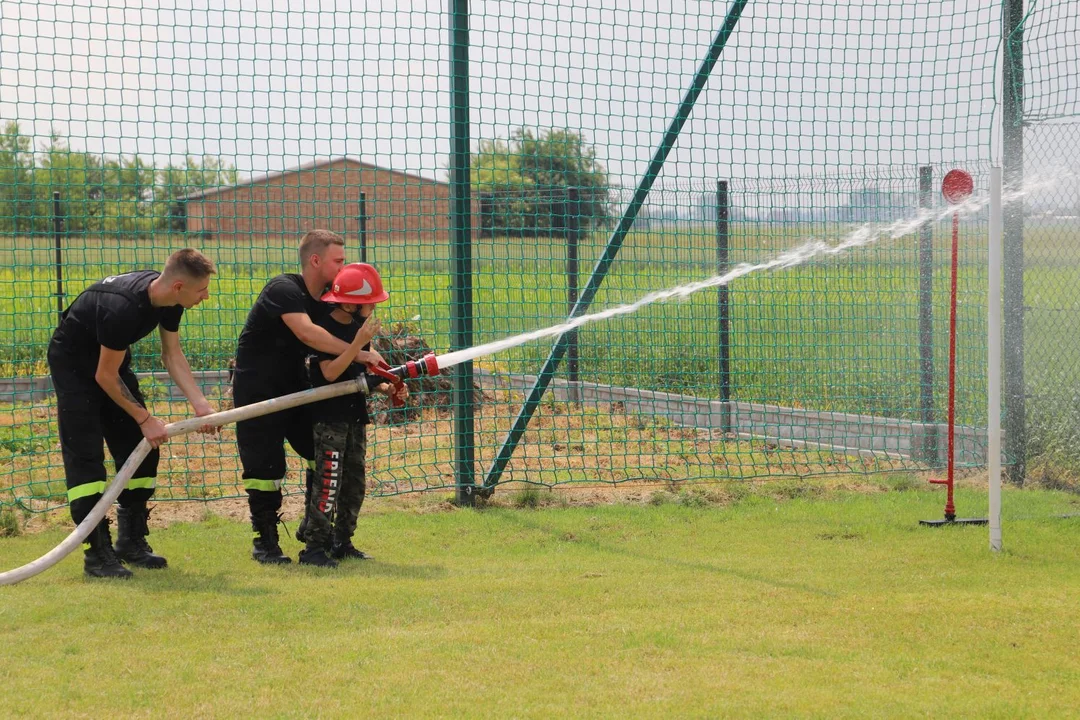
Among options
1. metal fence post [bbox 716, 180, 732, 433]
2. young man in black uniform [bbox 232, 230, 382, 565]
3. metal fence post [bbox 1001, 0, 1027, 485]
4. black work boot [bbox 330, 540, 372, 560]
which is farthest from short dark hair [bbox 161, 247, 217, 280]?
metal fence post [bbox 1001, 0, 1027, 485]

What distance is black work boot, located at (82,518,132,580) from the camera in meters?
5.49

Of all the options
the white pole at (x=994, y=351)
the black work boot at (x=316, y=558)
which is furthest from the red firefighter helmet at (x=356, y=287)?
the white pole at (x=994, y=351)

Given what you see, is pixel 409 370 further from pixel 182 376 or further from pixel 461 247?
pixel 461 247

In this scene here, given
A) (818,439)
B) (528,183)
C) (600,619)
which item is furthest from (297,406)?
(818,439)

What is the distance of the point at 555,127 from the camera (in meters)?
7.83

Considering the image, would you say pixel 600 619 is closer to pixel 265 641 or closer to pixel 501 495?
pixel 265 641

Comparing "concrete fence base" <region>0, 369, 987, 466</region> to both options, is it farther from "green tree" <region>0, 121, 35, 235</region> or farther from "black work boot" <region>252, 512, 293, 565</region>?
"black work boot" <region>252, 512, 293, 565</region>

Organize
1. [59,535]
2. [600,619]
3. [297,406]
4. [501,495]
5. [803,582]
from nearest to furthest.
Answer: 1. [600,619]
2. [803,582]
3. [297,406]
4. [59,535]
5. [501,495]

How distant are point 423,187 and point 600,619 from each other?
4050 mm

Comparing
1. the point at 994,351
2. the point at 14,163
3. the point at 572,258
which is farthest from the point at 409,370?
the point at 14,163

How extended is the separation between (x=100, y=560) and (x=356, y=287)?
1.89 metres

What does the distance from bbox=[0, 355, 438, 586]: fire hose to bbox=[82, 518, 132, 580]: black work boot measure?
16 centimetres

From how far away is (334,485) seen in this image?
5727 mm

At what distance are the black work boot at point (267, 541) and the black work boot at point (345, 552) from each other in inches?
9.4
